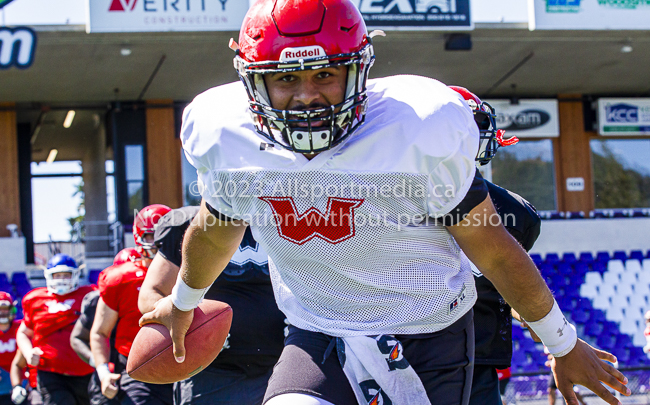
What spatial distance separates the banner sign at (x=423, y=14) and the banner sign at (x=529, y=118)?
143 inches

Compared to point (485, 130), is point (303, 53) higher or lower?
higher

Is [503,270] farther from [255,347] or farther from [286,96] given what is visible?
[255,347]

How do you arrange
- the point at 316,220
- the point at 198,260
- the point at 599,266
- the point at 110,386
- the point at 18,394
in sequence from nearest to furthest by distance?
1. the point at 316,220
2. the point at 198,260
3. the point at 110,386
4. the point at 18,394
5. the point at 599,266

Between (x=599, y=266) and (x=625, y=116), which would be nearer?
(x=599, y=266)

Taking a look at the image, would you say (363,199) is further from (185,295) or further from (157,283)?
(157,283)

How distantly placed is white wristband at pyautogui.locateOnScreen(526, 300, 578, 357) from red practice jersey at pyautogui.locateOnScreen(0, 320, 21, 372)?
6.09 meters

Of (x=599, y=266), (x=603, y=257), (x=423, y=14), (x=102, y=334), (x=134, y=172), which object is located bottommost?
(x=599, y=266)

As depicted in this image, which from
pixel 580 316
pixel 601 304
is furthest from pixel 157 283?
pixel 601 304

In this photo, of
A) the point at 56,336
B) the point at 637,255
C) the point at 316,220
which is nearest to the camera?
the point at 316,220

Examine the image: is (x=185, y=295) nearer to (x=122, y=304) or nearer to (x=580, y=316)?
(x=122, y=304)

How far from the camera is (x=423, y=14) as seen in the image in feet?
29.9

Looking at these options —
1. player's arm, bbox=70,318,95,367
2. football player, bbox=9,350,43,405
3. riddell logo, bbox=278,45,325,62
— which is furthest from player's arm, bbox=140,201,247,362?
football player, bbox=9,350,43,405

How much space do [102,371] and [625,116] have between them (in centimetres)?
1155

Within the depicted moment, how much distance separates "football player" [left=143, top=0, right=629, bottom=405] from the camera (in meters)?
1.65
